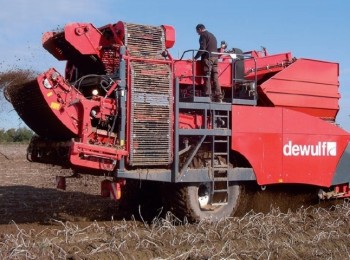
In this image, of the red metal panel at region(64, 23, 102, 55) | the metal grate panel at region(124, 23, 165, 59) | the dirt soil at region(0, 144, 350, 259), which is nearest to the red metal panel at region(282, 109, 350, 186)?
the dirt soil at region(0, 144, 350, 259)

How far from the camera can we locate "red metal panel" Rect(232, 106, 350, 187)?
901 cm

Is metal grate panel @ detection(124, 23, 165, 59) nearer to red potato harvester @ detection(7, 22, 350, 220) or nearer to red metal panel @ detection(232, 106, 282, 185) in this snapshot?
red potato harvester @ detection(7, 22, 350, 220)

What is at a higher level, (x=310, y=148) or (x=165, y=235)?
(x=310, y=148)

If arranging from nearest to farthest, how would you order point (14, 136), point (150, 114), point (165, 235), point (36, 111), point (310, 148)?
point (165, 235)
point (36, 111)
point (150, 114)
point (310, 148)
point (14, 136)

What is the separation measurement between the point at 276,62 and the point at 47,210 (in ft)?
16.2

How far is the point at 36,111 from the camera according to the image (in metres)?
7.85

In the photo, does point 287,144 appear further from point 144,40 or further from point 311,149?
point 144,40

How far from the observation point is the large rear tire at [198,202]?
843 cm

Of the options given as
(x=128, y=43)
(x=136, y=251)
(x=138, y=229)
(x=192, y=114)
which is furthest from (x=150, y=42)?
(x=136, y=251)

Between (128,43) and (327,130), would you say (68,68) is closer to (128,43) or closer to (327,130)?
(128,43)

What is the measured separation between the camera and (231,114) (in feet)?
29.1

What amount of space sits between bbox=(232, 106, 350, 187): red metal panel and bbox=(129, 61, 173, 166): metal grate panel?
1.24 meters

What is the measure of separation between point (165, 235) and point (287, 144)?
3164 millimetres

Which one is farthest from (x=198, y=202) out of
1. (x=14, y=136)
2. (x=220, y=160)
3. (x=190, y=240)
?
(x=14, y=136)
